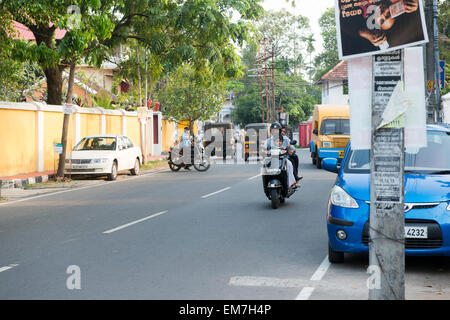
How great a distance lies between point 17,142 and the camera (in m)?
21.1

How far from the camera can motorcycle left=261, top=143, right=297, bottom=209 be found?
1261 cm

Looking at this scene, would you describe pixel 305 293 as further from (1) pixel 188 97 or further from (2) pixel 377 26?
(1) pixel 188 97

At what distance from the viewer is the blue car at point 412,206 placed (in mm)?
6805

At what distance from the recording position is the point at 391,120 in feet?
14.9

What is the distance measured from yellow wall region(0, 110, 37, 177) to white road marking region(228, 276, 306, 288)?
49.9 ft

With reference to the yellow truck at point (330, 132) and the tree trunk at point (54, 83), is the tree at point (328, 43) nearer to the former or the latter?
the yellow truck at point (330, 132)

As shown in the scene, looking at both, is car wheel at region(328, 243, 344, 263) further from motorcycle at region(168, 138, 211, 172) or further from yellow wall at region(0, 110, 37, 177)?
motorcycle at region(168, 138, 211, 172)

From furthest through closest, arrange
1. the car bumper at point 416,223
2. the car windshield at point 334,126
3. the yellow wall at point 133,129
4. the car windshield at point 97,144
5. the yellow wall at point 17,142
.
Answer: the yellow wall at point 133,129 < the car windshield at point 334,126 < the car windshield at point 97,144 < the yellow wall at point 17,142 < the car bumper at point 416,223

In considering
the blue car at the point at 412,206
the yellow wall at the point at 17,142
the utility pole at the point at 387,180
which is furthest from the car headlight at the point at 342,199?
the yellow wall at the point at 17,142

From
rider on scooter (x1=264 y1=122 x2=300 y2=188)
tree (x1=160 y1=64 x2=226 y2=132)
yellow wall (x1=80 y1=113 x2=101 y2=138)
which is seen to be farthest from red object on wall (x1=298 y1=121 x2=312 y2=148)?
rider on scooter (x1=264 y1=122 x2=300 y2=188)

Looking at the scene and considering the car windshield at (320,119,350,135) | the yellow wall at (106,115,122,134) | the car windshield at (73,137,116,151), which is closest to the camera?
the car windshield at (73,137,116,151)

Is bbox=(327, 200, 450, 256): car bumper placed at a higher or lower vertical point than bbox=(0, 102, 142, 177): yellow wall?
lower

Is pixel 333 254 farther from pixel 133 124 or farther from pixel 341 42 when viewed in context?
pixel 133 124
